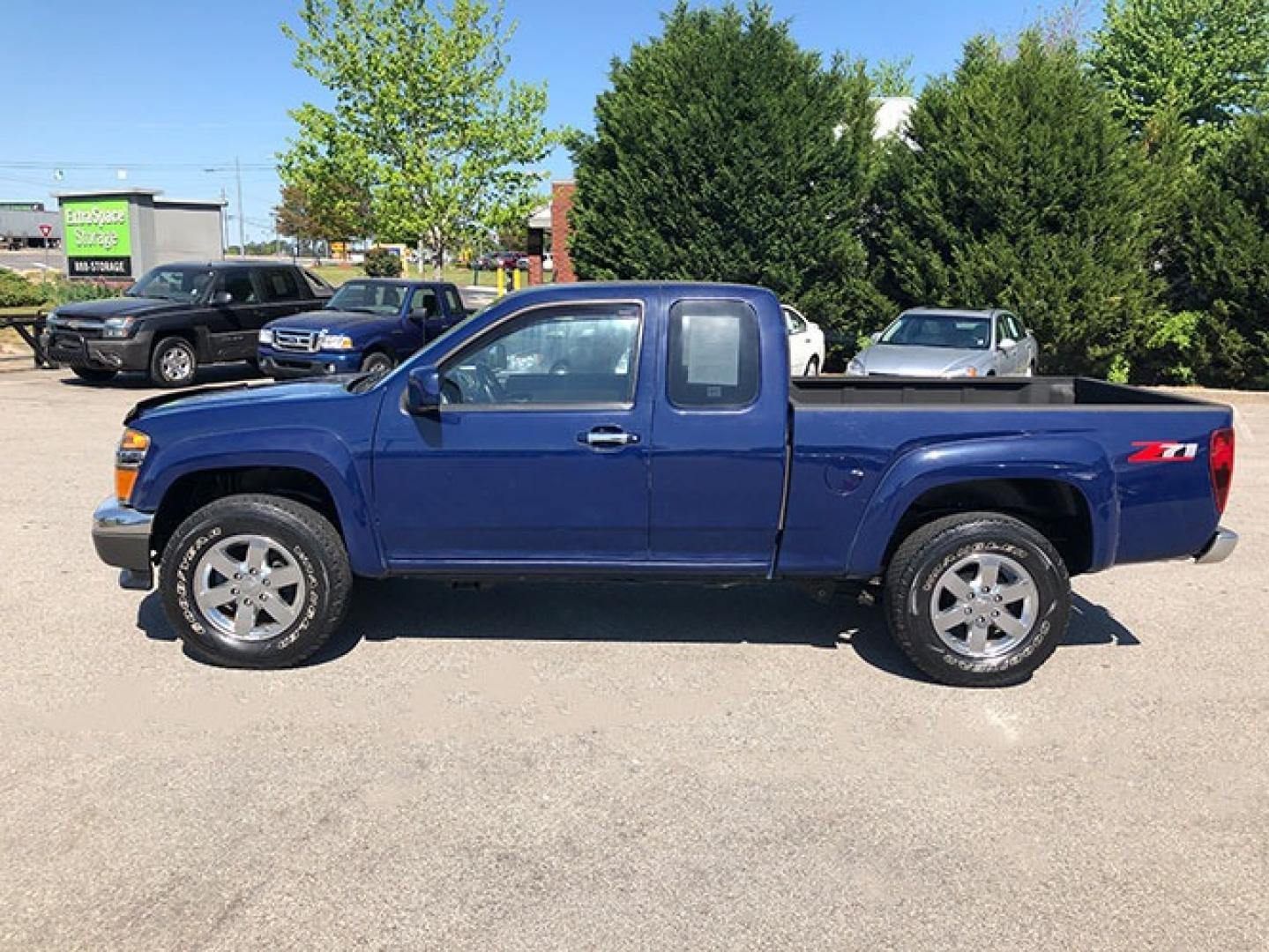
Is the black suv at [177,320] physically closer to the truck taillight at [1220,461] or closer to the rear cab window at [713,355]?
the rear cab window at [713,355]

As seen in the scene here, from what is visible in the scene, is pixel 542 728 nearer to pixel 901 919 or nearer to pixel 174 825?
pixel 174 825

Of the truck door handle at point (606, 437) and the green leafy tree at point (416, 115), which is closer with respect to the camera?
the truck door handle at point (606, 437)

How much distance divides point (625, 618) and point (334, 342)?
9162 millimetres

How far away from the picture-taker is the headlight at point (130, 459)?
4590mm

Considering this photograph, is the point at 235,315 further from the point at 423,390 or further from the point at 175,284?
the point at 423,390

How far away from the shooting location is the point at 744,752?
12.7 ft

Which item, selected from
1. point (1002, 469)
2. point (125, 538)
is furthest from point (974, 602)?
point (125, 538)

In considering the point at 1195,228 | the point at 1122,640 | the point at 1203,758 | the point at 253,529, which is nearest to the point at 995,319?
the point at 1195,228

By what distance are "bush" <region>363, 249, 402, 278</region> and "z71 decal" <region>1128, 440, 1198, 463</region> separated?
4867cm

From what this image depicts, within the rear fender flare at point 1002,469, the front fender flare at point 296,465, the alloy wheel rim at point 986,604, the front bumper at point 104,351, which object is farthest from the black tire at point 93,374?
the alloy wheel rim at point 986,604

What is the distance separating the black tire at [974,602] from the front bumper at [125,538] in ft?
11.2

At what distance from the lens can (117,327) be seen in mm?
13750

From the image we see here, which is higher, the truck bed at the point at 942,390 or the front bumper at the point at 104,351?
the truck bed at the point at 942,390

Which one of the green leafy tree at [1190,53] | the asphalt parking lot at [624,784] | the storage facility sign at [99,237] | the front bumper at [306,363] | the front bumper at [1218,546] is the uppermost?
the green leafy tree at [1190,53]
